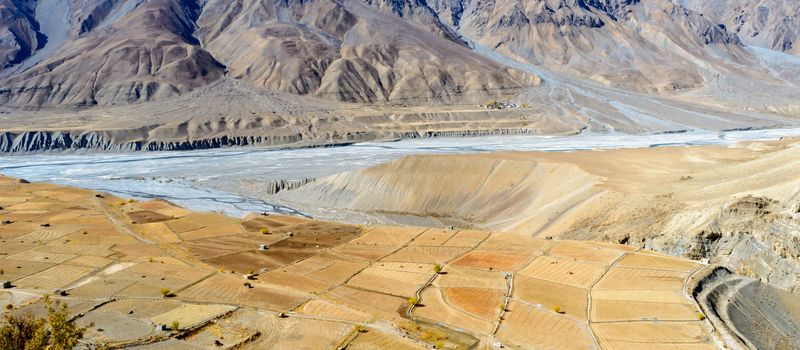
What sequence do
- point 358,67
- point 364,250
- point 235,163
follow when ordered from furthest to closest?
1. point 358,67
2. point 235,163
3. point 364,250

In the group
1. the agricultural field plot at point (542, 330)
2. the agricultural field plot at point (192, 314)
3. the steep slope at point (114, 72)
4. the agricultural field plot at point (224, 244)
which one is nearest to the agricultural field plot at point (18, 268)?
the agricultural field plot at point (224, 244)

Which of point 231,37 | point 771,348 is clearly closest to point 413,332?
point 771,348

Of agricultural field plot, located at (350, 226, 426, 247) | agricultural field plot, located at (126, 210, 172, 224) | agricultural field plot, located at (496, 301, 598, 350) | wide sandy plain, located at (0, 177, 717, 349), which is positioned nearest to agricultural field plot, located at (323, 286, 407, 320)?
wide sandy plain, located at (0, 177, 717, 349)

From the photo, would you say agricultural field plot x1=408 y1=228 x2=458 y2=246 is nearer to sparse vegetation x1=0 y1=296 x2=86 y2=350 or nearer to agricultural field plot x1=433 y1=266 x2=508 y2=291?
agricultural field plot x1=433 y1=266 x2=508 y2=291

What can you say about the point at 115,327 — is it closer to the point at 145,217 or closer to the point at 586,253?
the point at 145,217

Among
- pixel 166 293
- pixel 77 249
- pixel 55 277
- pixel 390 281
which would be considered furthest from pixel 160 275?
pixel 390 281

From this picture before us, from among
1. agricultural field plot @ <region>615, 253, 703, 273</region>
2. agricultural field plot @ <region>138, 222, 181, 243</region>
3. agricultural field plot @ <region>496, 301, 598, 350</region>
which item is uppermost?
agricultural field plot @ <region>496, 301, 598, 350</region>
